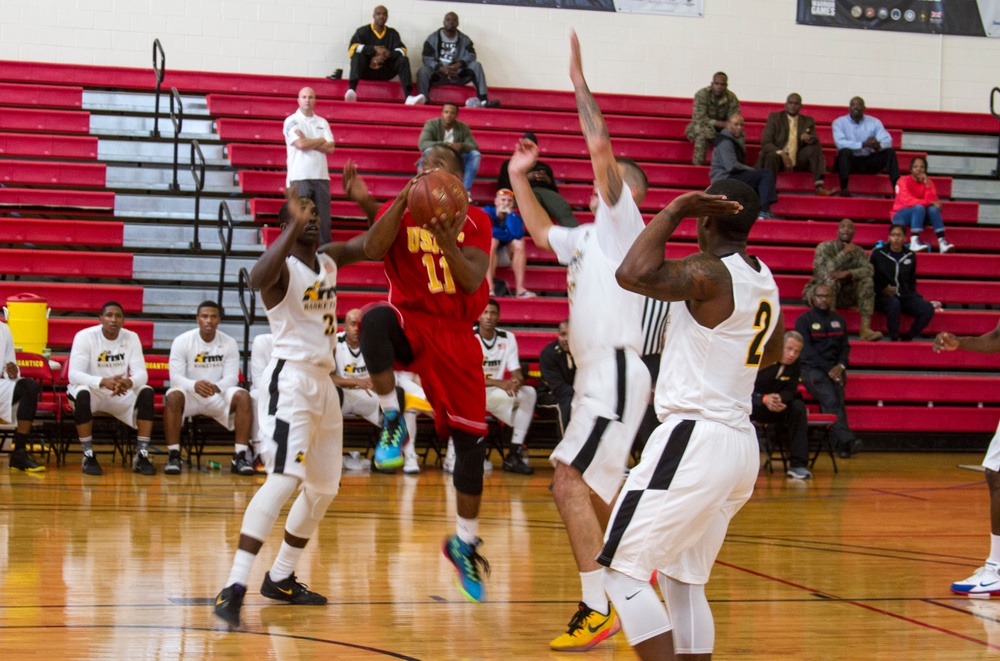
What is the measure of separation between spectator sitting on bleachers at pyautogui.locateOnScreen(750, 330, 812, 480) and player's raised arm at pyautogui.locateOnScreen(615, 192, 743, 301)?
7034mm

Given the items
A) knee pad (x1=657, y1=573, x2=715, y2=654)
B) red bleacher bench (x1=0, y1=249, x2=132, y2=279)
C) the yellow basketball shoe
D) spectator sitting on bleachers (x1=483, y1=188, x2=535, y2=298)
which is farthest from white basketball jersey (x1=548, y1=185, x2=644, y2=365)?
red bleacher bench (x1=0, y1=249, x2=132, y2=279)

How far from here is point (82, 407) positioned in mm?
9469

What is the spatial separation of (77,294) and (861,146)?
10.2 m

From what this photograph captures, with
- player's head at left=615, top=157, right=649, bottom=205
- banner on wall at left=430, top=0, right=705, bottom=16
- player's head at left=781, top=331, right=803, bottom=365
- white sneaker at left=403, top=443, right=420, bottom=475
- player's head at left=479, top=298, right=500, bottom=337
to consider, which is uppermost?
banner on wall at left=430, top=0, right=705, bottom=16

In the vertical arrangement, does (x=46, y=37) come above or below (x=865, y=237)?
above

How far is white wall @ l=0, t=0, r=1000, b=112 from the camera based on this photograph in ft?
47.4

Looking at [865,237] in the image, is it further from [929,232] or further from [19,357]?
[19,357]

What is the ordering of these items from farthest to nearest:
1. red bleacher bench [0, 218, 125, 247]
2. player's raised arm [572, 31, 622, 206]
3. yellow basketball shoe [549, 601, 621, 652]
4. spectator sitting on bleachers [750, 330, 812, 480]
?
red bleacher bench [0, 218, 125, 247]
spectator sitting on bleachers [750, 330, 812, 480]
yellow basketball shoe [549, 601, 621, 652]
player's raised arm [572, 31, 622, 206]

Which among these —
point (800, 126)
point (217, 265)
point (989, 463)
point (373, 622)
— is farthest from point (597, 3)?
point (373, 622)

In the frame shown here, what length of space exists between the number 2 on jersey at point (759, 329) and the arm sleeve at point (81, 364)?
7.41 meters

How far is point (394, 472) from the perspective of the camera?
10.1 meters

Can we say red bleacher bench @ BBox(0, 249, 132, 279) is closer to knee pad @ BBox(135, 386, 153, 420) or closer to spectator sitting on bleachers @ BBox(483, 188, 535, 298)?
knee pad @ BBox(135, 386, 153, 420)

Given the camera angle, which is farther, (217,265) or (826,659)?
(217,265)

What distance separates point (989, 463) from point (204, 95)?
1159 cm
